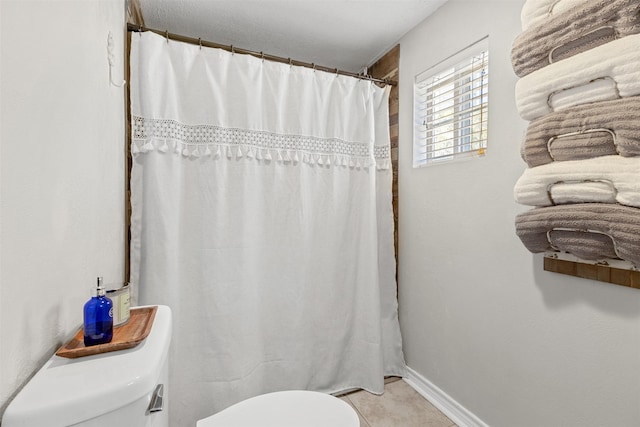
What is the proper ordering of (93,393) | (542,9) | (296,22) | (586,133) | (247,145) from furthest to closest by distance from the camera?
(296,22)
(247,145)
(542,9)
(586,133)
(93,393)

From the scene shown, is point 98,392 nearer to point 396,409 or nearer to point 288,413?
point 288,413

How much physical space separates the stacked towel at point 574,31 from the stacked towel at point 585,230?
524 mm

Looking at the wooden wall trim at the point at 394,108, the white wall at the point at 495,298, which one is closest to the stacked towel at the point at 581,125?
→ the white wall at the point at 495,298

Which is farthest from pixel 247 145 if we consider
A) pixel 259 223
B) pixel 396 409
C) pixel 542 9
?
pixel 396 409

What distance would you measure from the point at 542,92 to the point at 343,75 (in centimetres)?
120

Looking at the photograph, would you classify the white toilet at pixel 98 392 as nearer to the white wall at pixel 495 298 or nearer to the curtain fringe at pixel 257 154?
the curtain fringe at pixel 257 154

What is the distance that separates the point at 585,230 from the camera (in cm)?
99

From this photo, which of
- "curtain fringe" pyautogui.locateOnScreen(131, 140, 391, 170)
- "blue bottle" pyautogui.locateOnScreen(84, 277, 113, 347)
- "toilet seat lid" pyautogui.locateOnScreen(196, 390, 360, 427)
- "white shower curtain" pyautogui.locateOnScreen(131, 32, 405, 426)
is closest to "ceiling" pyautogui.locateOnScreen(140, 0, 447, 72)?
"white shower curtain" pyautogui.locateOnScreen(131, 32, 405, 426)

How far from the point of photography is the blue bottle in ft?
2.40

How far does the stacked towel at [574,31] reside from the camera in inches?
34.8

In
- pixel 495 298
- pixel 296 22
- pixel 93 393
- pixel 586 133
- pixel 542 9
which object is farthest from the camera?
pixel 296 22

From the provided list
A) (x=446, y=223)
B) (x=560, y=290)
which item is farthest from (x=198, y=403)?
(x=560, y=290)

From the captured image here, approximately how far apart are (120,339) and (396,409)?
1606mm

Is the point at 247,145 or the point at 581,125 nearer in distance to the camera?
the point at 581,125
